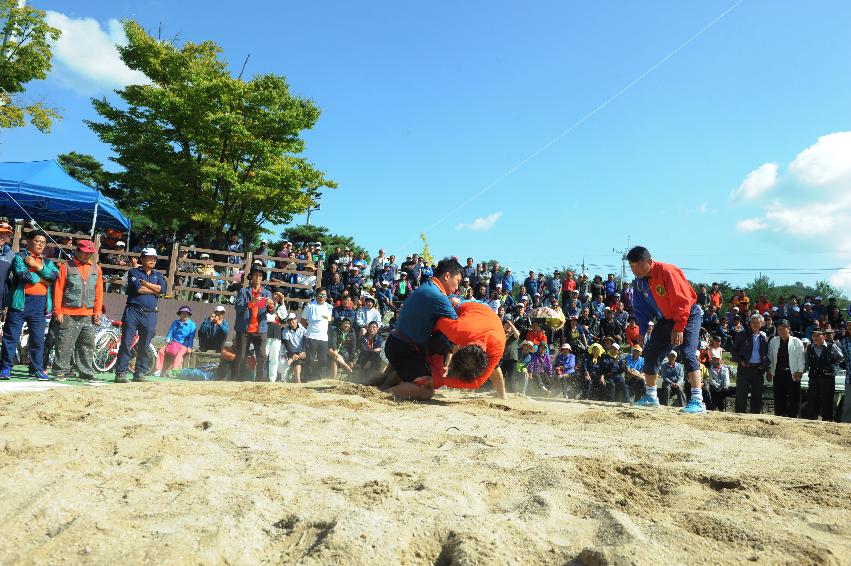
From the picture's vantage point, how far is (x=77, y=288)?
281 inches

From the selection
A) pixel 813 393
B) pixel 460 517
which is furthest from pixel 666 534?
pixel 813 393

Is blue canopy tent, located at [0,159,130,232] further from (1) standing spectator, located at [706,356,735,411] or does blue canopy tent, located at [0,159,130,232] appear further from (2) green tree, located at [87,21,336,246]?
(1) standing spectator, located at [706,356,735,411]

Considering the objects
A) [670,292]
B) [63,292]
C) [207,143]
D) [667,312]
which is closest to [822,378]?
[667,312]

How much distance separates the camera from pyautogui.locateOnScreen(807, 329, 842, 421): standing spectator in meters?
7.93

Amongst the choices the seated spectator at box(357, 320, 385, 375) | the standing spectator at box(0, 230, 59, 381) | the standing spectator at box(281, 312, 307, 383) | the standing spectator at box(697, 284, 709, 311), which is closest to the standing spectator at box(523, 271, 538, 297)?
the standing spectator at box(697, 284, 709, 311)

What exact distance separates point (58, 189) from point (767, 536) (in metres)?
16.6

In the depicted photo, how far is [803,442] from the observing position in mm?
4230

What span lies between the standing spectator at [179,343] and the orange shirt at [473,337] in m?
6.09

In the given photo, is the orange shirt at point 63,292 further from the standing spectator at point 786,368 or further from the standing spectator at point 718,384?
the standing spectator at point 786,368

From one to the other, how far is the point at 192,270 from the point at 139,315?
887 centimetres

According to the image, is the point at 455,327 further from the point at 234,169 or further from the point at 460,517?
the point at 234,169

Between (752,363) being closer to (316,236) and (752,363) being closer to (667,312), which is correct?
(667,312)

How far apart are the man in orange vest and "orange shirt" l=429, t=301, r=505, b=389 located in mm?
4567

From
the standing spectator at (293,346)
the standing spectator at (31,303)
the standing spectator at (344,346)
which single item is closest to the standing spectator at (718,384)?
the standing spectator at (344,346)
